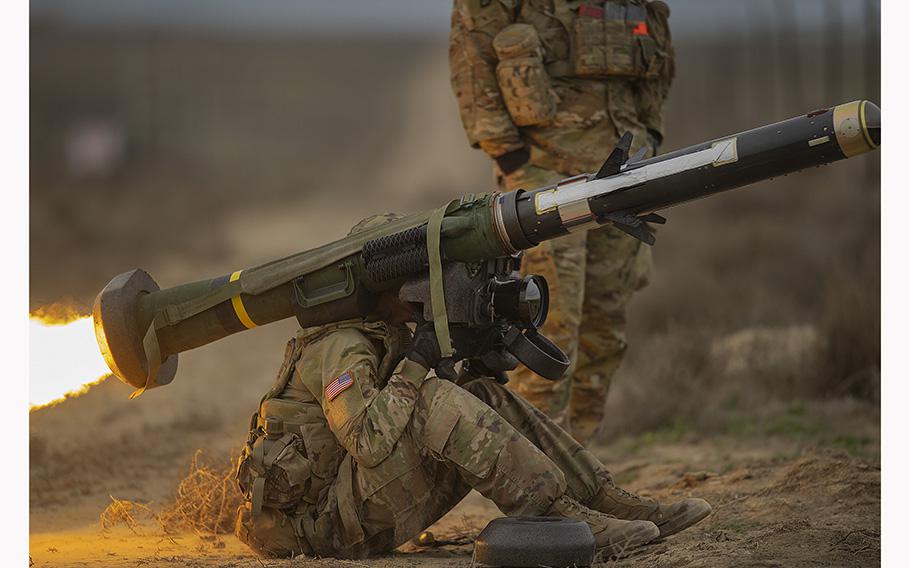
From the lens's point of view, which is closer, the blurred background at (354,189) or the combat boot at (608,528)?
the combat boot at (608,528)

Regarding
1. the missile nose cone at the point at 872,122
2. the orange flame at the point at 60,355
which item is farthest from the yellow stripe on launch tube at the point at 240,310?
the missile nose cone at the point at 872,122

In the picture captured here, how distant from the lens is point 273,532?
4.71 meters

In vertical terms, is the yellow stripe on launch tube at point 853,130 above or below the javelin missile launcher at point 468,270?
above

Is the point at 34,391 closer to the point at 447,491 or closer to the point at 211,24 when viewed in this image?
the point at 447,491

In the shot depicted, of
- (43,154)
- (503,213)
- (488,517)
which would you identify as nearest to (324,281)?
(503,213)

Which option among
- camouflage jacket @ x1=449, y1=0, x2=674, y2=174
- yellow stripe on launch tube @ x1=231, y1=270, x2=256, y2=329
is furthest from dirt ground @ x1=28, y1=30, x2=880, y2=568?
camouflage jacket @ x1=449, y1=0, x2=674, y2=174

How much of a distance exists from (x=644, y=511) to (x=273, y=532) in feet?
4.92

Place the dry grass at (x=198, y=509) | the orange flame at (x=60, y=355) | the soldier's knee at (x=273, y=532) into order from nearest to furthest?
1. the soldier's knee at (x=273, y=532)
2. the orange flame at (x=60, y=355)
3. the dry grass at (x=198, y=509)

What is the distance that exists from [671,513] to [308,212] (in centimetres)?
1240

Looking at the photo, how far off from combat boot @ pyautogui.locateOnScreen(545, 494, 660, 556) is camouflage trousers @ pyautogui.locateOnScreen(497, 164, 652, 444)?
1647 millimetres

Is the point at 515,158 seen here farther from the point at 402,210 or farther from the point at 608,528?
the point at 402,210

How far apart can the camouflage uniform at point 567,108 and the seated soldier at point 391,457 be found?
143 centimetres

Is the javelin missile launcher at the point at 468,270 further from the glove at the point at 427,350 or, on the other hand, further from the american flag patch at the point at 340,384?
the american flag patch at the point at 340,384

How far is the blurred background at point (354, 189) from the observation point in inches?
364
